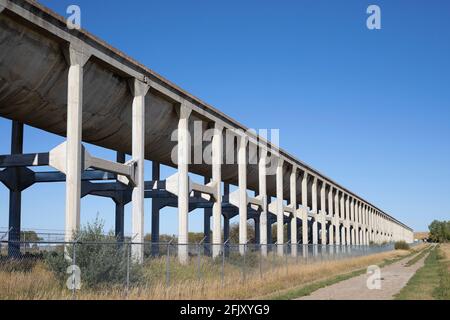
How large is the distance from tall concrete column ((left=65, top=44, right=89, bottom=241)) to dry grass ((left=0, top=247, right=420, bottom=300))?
83.3 inches

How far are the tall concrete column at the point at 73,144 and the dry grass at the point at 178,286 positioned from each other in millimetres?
2117

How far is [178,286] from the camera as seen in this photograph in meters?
19.0

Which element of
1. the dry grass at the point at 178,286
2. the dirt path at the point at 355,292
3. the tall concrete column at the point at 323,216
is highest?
the tall concrete column at the point at 323,216

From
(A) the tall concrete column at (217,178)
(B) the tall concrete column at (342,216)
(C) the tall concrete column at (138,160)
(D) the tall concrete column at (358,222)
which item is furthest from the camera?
(D) the tall concrete column at (358,222)

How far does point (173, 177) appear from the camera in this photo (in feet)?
100

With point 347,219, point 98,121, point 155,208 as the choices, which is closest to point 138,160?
point 98,121

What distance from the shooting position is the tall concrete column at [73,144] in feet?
67.5

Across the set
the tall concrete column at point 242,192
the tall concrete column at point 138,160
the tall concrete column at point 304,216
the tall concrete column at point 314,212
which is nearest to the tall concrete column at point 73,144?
the tall concrete column at point 138,160

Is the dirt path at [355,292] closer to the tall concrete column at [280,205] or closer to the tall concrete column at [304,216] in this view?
the tall concrete column at [280,205]

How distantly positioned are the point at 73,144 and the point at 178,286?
21.4ft

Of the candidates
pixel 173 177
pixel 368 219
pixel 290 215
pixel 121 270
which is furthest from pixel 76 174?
pixel 368 219

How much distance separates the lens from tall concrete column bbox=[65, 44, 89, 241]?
20562mm

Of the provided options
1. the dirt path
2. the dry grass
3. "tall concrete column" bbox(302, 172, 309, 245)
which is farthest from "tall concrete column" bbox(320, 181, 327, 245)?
the dirt path
